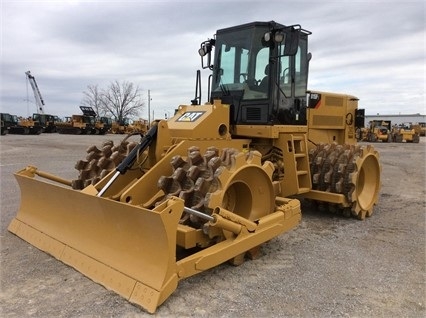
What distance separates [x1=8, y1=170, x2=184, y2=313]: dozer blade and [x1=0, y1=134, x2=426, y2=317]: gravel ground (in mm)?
119

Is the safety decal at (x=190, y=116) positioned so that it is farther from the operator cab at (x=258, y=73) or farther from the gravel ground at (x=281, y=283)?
the gravel ground at (x=281, y=283)

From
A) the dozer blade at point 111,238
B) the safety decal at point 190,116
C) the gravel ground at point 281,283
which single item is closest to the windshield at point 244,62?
the safety decal at point 190,116

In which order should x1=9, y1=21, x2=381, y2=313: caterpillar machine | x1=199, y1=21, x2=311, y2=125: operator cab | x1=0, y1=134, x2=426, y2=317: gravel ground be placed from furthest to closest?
x1=199, y1=21, x2=311, y2=125: operator cab → x1=9, y1=21, x2=381, y2=313: caterpillar machine → x1=0, y1=134, x2=426, y2=317: gravel ground

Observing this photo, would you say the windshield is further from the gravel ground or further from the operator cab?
the gravel ground

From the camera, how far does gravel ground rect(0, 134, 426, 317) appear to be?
3465 millimetres

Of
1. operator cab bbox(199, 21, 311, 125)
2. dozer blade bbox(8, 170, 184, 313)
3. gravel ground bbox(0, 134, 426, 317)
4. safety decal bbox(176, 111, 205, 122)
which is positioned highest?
operator cab bbox(199, 21, 311, 125)

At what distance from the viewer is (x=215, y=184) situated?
4109 millimetres

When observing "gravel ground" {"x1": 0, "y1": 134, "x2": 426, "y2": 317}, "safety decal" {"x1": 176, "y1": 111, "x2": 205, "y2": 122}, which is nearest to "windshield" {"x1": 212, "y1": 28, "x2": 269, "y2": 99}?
"safety decal" {"x1": 176, "y1": 111, "x2": 205, "y2": 122}

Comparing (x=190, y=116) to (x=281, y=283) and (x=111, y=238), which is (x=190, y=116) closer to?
(x=111, y=238)

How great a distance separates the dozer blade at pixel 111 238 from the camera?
11.4ft

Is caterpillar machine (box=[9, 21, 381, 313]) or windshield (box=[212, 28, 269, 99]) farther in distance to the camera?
windshield (box=[212, 28, 269, 99])

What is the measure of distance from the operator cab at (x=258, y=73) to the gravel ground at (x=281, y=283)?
186 centimetres

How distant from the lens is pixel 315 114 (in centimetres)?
720

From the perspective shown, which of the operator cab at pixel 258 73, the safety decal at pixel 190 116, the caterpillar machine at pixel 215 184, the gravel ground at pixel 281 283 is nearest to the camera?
the gravel ground at pixel 281 283
